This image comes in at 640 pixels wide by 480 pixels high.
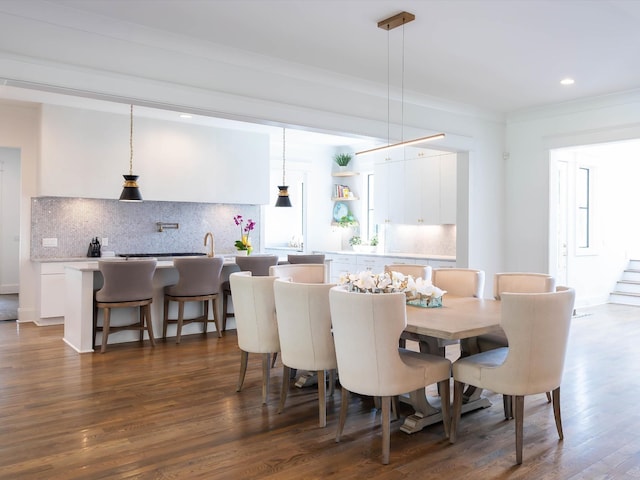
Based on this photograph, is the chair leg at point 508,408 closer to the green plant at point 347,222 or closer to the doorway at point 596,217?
the doorway at point 596,217

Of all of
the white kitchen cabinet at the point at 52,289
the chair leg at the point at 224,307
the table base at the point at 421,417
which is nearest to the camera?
the table base at the point at 421,417

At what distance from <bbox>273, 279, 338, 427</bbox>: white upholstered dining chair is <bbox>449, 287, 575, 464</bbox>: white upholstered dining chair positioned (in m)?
0.97

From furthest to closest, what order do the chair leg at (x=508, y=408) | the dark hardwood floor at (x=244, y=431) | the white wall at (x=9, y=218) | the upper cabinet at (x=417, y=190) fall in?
the white wall at (x=9, y=218), the upper cabinet at (x=417, y=190), the chair leg at (x=508, y=408), the dark hardwood floor at (x=244, y=431)

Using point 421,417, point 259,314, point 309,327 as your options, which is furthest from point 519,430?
point 259,314

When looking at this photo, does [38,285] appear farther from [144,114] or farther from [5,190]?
[5,190]

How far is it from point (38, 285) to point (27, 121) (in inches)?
86.6

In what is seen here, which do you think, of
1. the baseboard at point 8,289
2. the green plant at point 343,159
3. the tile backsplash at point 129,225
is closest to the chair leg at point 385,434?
the tile backsplash at point 129,225

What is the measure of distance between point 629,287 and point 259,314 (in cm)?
780

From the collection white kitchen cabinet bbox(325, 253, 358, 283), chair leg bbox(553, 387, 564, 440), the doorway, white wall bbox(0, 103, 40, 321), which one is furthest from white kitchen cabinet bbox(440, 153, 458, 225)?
white wall bbox(0, 103, 40, 321)

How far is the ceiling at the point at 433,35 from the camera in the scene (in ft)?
12.2

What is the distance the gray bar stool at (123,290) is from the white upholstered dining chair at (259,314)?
1.89 metres

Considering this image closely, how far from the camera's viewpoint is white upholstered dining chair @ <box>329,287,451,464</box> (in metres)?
2.80

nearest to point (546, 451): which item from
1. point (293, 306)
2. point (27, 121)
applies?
point (293, 306)

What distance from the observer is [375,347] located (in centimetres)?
284
